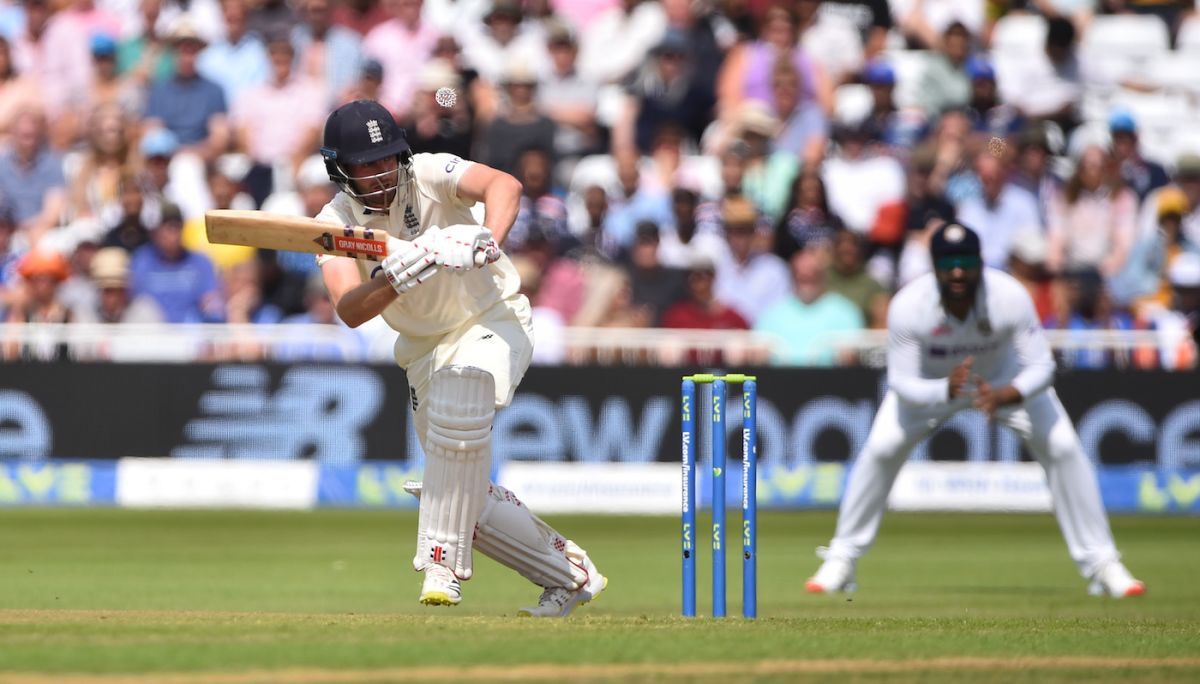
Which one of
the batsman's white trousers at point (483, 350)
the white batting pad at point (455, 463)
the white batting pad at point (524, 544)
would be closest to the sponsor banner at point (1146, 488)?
the white batting pad at point (524, 544)

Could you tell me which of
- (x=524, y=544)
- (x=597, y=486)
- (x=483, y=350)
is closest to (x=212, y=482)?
(x=597, y=486)

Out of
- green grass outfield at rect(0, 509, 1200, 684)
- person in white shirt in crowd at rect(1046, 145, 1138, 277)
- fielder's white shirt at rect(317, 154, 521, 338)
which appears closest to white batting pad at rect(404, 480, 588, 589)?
green grass outfield at rect(0, 509, 1200, 684)

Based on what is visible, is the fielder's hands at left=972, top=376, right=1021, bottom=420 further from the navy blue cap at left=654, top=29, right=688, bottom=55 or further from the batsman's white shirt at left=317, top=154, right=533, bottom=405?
the navy blue cap at left=654, top=29, right=688, bottom=55

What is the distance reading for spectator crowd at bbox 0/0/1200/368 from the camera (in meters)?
12.5

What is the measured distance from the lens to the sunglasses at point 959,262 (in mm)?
7742

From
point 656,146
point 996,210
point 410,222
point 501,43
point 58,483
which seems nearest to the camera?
point 410,222

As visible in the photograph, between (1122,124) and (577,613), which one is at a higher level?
(1122,124)

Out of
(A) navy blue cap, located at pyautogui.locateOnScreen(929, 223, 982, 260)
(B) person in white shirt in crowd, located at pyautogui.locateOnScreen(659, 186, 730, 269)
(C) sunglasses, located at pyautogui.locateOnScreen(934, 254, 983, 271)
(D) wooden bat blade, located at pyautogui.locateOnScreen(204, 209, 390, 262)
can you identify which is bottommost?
(B) person in white shirt in crowd, located at pyautogui.locateOnScreen(659, 186, 730, 269)

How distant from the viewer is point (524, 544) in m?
6.04

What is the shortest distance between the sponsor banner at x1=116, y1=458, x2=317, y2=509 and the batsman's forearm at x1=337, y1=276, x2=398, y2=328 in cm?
658

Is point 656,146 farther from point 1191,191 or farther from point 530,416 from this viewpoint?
point 1191,191

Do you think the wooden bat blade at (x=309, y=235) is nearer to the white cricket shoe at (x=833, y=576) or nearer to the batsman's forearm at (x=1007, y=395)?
the white cricket shoe at (x=833, y=576)

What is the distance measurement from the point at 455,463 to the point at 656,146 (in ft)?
26.0

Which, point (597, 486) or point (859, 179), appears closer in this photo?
point (597, 486)
